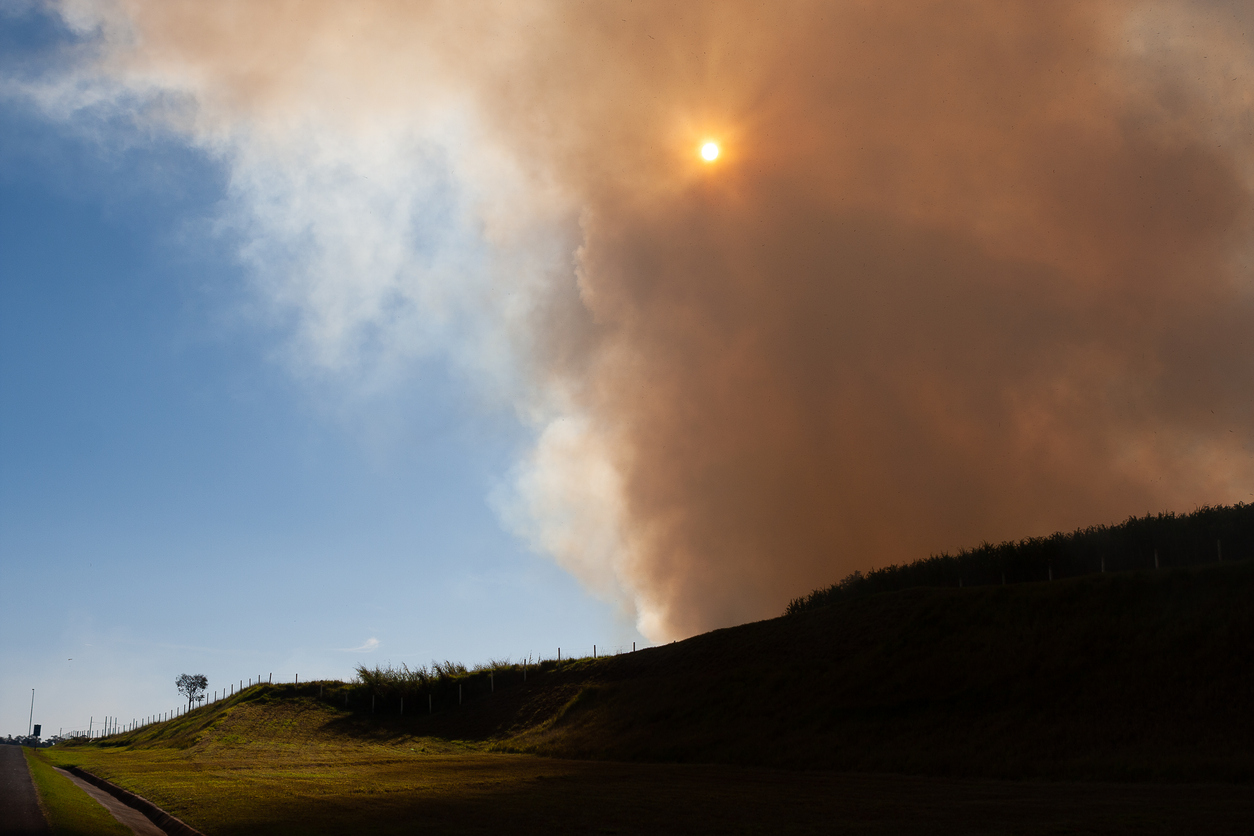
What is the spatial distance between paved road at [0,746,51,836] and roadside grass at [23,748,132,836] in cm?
20

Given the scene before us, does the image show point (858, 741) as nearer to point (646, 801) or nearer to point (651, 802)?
point (646, 801)

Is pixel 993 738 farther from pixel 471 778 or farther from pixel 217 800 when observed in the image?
pixel 217 800

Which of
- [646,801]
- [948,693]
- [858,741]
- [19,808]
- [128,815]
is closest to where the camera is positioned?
[19,808]

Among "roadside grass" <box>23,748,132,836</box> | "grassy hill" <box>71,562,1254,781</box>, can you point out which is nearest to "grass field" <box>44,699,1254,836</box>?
"roadside grass" <box>23,748,132,836</box>

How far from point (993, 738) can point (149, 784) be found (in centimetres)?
3002

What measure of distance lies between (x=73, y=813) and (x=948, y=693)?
32827 millimetres

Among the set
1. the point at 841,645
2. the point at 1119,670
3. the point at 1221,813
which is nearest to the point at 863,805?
the point at 1221,813

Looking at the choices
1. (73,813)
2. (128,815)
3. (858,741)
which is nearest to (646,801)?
(128,815)

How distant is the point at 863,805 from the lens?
20.9 m

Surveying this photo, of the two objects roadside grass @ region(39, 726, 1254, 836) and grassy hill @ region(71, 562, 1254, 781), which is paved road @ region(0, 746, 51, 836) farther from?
grassy hill @ region(71, 562, 1254, 781)

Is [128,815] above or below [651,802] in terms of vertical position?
above

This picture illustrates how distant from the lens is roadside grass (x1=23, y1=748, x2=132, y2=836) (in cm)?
1697

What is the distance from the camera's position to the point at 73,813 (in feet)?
66.2

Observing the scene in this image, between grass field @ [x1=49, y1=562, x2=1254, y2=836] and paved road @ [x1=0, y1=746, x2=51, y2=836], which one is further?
grass field @ [x1=49, y1=562, x2=1254, y2=836]
